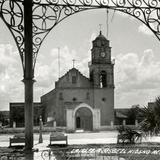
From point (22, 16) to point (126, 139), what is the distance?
1112 cm

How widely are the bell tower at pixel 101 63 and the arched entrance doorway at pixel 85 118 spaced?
239 inches

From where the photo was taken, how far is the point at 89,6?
7.70m

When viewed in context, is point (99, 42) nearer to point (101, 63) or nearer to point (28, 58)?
A: point (101, 63)

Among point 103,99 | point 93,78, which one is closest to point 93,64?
point 93,78

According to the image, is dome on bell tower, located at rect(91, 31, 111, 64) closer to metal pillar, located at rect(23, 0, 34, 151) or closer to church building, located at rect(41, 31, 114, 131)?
church building, located at rect(41, 31, 114, 131)

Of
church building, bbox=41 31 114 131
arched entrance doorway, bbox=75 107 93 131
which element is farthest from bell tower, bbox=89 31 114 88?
arched entrance doorway, bbox=75 107 93 131

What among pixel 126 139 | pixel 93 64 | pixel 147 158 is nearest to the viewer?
pixel 147 158

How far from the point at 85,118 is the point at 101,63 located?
820 cm

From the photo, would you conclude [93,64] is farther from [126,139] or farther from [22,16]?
[22,16]

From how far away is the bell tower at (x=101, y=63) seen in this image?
44.3 meters

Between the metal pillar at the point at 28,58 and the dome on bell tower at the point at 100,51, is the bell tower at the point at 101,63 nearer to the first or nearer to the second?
the dome on bell tower at the point at 100,51

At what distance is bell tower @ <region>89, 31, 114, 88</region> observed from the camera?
145 ft

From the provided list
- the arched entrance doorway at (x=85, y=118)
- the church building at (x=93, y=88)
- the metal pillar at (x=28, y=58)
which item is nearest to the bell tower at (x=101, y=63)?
the church building at (x=93, y=88)

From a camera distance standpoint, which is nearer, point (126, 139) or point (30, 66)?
point (30, 66)
